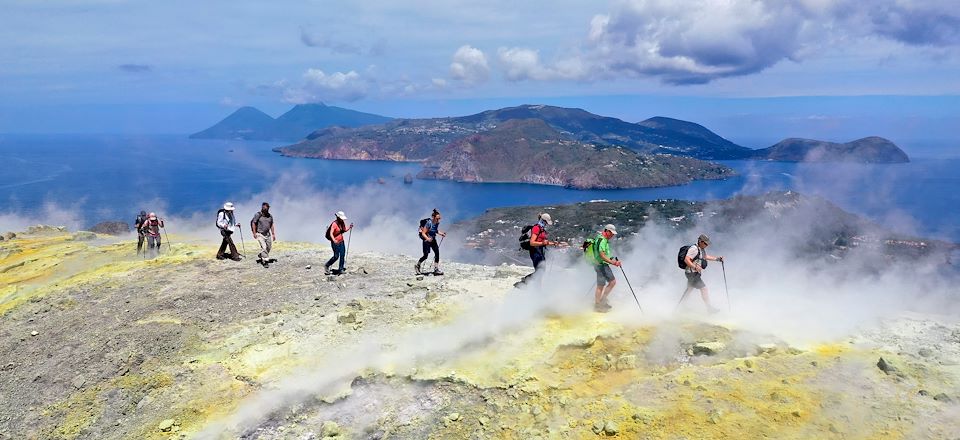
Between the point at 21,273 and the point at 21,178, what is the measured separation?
211 meters

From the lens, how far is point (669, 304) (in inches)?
600

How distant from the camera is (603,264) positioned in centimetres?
1421

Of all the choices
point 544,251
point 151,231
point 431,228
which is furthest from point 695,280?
point 151,231

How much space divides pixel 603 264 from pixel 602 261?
10cm

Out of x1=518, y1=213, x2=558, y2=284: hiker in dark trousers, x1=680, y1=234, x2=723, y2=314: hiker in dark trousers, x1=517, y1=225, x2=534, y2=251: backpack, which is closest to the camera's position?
x1=680, y1=234, x2=723, y2=314: hiker in dark trousers

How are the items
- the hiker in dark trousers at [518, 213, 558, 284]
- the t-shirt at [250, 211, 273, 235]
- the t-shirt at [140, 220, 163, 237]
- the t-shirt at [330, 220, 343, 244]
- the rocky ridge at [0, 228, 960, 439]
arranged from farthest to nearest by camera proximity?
the t-shirt at [140, 220, 163, 237] → the t-shirt at [250, 211, 273, 235] → the t-shirt at [330, 220, 343, 244] → the hiker in dark trousers at [518, 213, 558, 284] → the rocky ridge at [0, 228, 960, 439]

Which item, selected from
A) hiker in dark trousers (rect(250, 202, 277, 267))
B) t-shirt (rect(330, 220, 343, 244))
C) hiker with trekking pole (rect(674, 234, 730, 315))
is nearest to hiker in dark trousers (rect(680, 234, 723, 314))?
hiker with trekking pole (rect(674, 234, 730, 315))

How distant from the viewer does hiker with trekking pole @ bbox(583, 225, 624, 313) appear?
14.1 m

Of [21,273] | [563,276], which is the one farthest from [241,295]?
[21,273]

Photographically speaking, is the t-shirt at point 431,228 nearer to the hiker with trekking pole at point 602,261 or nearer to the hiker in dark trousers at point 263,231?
the hiker with trekking pole at point 602,261

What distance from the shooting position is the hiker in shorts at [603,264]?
14125 mm

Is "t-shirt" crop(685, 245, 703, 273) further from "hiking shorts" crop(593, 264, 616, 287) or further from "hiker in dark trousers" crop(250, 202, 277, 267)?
"hiker in dark trousers" crop(250, 202, 277, 267)

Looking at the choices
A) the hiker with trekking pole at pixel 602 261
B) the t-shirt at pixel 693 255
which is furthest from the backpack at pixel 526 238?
the t-shirt at pixel 693 255

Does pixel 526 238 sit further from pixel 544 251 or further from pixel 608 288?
pixel 608 288
